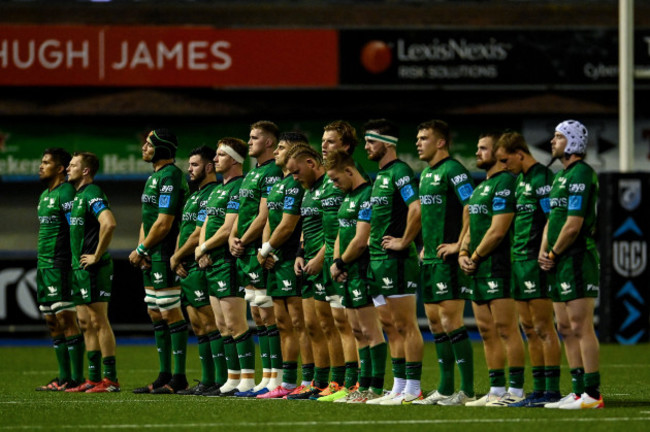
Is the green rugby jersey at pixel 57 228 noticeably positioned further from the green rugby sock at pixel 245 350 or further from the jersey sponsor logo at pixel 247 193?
the green rugby sock at pixel 245 350

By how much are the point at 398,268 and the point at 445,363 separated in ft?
2.84

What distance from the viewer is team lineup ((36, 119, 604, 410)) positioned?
10.7 metres

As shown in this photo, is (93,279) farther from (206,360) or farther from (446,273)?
(446,273)

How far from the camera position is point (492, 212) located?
→ 35.7 feet

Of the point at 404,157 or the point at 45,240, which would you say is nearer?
the point at 45,240

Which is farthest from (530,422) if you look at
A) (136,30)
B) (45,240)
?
(136,30)

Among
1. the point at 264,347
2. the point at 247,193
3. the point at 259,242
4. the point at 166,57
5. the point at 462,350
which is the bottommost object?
the point at 264,347

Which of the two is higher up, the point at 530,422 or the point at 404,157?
the point at 404,157

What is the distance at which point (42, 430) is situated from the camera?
952 cm

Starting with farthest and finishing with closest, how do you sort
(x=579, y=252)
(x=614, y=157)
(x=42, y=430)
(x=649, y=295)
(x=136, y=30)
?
(x=614, y=157)
(x=136, y=30)
(x=649, y=295)
(x=579, y=252)
(x=42, y=430)

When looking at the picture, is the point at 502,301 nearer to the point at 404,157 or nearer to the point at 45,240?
the point at 45,240

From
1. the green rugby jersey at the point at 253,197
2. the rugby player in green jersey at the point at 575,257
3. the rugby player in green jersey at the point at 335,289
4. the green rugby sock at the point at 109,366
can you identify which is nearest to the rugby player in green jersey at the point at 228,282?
the green rugby jersey at the point at 253,197

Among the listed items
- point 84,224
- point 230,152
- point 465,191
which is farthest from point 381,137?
point 84,224

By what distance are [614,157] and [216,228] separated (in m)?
14.2
